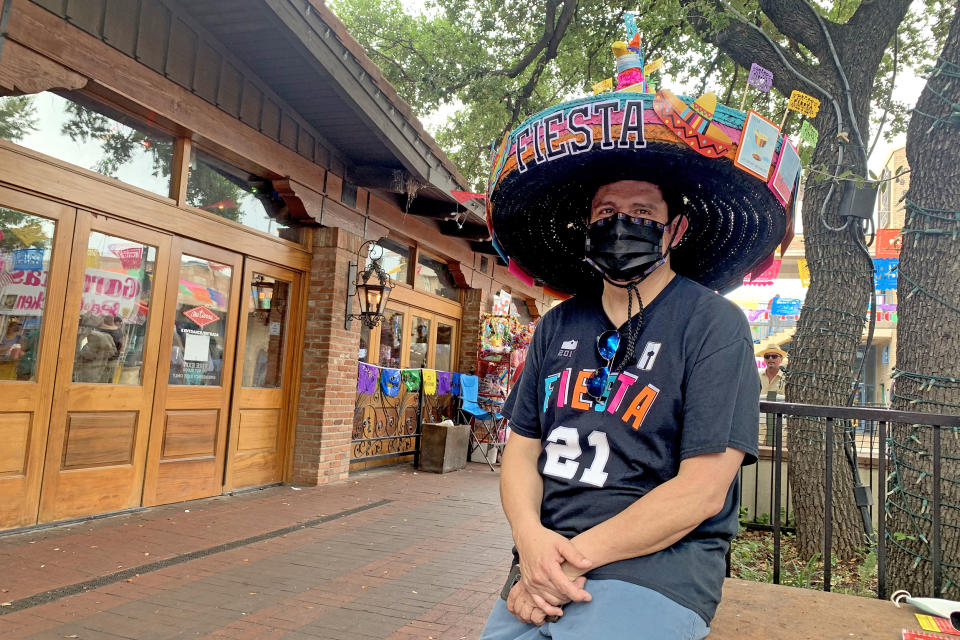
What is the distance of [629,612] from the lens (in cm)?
138

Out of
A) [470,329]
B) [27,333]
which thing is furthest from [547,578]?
[470,329]

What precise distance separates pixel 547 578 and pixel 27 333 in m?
4.66

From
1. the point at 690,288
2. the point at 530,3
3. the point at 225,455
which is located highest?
the point at 530,3

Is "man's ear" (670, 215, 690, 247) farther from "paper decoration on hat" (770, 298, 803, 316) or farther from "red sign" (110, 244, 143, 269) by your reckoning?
"paper decoration on hat" (770, 298, 803, 316)

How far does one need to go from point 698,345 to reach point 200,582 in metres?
3.62

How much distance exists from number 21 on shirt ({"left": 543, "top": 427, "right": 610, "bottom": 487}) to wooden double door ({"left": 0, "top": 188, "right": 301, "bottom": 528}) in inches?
177

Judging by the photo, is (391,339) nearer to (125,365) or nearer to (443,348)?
(443,348)

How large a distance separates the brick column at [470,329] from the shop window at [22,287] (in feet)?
23.4

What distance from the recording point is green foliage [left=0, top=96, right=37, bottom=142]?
457 cm

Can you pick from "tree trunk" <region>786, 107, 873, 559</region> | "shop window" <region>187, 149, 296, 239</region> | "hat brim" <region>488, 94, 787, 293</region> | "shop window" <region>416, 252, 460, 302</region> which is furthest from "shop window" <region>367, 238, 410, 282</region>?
"hat brim" <region>488, 94, 787, 293</region>

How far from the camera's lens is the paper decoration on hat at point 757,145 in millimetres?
1586

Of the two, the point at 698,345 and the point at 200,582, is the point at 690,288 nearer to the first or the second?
the point at 698,345

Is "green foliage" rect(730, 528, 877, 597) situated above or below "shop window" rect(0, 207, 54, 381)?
below

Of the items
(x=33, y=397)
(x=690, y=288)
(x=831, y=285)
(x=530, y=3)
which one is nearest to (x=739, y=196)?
(x=690, y=288)
